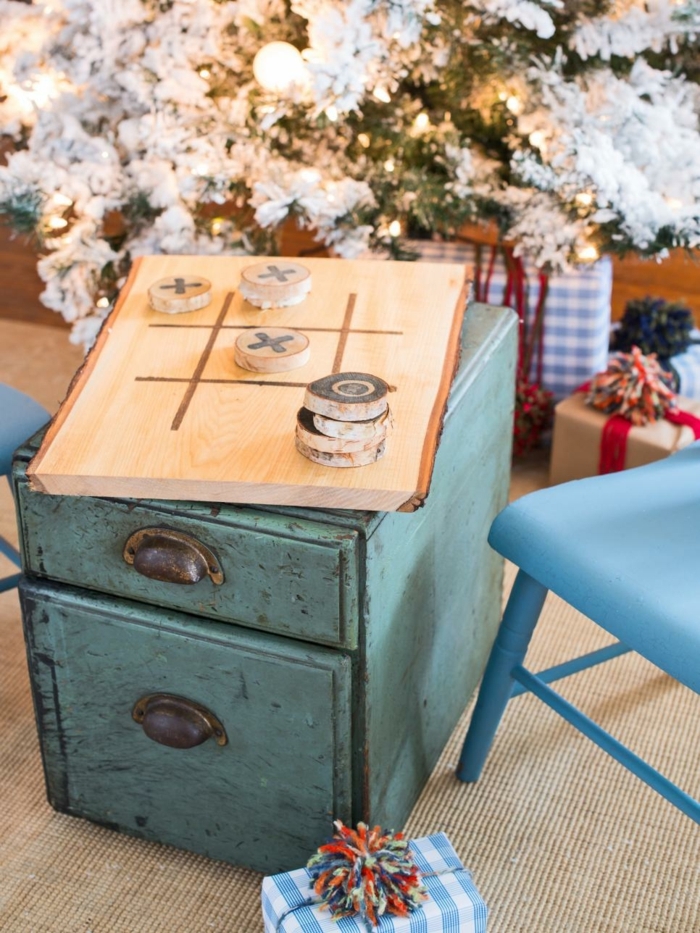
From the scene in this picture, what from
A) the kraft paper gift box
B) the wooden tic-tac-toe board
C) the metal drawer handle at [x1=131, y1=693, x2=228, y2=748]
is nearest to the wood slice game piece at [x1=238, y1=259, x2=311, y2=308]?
the wooden tic-tac-toe board

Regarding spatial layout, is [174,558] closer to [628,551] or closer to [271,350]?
[271,350]

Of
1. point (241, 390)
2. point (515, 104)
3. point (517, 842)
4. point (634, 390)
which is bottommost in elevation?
point (517, 842)

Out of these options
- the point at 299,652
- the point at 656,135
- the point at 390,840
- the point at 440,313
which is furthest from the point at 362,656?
the point at 656,135

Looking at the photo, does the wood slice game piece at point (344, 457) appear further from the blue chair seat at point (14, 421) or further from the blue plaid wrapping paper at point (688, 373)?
the blue plaid wrapping paper at point (688, 373)

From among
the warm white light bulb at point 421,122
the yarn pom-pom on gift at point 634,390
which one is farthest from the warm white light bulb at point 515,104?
the yarn pom-pom on gift at point 634,390

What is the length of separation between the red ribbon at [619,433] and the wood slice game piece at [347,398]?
2.92 feet

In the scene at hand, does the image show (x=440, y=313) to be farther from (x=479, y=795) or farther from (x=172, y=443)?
(x=479, y=795)

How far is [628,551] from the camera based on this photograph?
3.59 ft

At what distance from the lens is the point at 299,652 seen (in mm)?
1045

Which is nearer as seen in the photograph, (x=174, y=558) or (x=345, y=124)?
(x=174, y=558)

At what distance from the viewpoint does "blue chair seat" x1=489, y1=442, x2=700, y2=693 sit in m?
1.02

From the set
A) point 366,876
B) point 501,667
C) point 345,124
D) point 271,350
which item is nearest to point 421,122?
point 345,124

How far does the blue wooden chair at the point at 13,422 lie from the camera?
4.35ft

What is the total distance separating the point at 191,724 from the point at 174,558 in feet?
0.72
